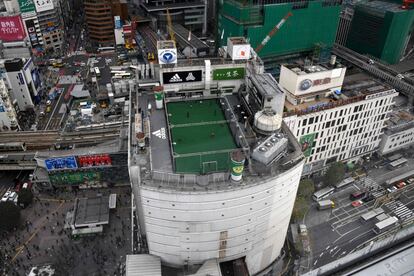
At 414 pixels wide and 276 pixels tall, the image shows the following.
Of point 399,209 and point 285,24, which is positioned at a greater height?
point 285,24

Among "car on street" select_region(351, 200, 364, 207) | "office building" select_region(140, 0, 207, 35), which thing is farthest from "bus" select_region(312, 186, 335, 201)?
"office building" select_region(140, 0, 207, 35)

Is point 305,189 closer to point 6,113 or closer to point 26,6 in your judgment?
point 6,113

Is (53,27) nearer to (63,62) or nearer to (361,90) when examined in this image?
(63,62)

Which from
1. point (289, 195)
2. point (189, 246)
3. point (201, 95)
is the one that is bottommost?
point (189, 246)

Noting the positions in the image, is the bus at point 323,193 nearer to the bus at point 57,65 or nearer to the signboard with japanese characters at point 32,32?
the bus at point 57,65

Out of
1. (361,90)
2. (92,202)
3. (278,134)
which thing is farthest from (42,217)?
(361,90)

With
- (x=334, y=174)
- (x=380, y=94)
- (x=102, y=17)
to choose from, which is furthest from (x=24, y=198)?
(x=102, y=17)
